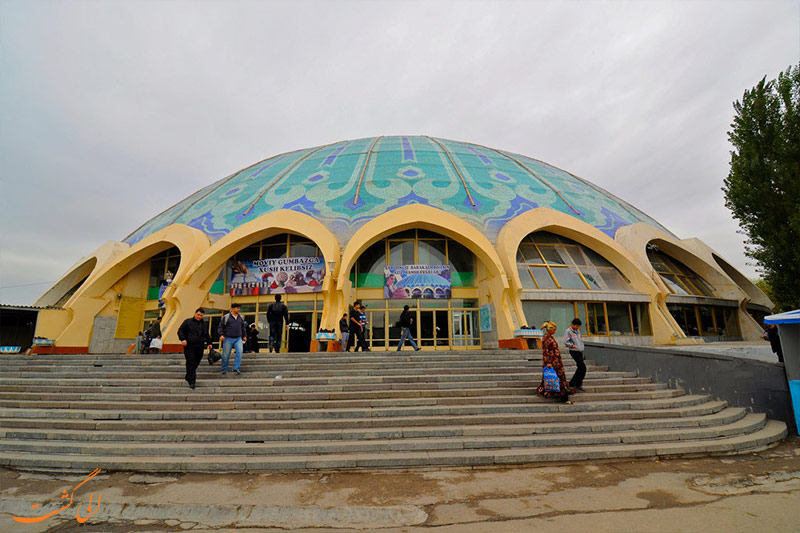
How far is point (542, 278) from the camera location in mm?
15977

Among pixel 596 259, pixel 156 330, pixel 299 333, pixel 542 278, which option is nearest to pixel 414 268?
pixel 542 278

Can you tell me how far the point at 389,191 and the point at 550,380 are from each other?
1211 centimetres

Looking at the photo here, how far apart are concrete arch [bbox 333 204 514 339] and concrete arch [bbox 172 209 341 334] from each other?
753mm

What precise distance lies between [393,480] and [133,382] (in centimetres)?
668

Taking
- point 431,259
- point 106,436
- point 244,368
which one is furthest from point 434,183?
point 106,436

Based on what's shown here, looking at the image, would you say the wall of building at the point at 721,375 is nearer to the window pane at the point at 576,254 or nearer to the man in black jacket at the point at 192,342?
the window pane at the point at 576,254

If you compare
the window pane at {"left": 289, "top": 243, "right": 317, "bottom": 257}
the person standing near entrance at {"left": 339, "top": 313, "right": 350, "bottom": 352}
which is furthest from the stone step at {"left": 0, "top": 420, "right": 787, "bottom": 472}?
the window pane at {"left": 289, "top": 243, "right": 317, "bottom": 257}

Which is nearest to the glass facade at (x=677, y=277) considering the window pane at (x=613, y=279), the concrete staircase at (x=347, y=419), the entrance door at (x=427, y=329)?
the window pane at (x=613, y=279)

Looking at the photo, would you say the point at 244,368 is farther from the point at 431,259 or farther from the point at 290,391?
the point at 431,259

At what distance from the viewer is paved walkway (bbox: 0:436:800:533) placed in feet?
11.3

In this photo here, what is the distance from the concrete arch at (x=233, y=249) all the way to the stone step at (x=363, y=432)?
30.9 ft

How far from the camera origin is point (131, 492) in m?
4.30

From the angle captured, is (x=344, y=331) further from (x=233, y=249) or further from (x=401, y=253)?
(x=233, y=249)

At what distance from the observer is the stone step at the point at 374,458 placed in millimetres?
4914
